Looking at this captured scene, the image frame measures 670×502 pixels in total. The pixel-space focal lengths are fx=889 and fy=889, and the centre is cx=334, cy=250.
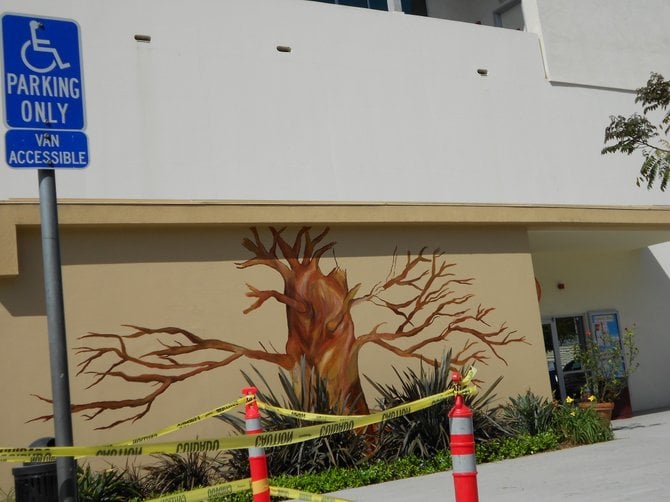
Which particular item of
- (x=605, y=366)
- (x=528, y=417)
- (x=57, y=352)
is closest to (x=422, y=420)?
(x=528, y=417)

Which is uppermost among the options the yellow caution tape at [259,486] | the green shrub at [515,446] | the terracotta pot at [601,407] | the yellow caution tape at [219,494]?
the yellow caution tape at [259,486]

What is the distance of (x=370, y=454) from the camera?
42.1ft

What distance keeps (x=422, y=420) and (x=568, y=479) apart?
9.63ft

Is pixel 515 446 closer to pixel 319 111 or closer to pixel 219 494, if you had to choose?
pixel 319 111

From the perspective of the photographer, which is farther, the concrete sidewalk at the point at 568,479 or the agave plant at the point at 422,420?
the agave plant at the point at 422,420

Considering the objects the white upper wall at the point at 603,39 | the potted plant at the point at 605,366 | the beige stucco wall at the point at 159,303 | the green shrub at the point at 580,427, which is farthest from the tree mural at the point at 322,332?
the white upper wall at the point at 603,39

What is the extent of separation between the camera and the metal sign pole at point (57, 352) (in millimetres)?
4961

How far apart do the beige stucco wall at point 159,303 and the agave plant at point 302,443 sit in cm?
48

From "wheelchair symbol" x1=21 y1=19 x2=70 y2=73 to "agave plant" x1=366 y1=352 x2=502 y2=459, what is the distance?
8957 mm

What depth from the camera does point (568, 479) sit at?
10.8 metres

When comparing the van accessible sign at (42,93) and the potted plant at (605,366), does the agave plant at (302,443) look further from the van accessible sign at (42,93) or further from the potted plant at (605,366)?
the van accessible sign at (42,93)

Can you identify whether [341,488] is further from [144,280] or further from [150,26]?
[150,26]

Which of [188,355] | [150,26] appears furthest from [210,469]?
[150,26]

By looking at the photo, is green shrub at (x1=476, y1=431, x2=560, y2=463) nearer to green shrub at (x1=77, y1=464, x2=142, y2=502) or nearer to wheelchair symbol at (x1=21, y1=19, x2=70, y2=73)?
green shrub at (x1=77, y1=464, x2=142, y2=502)
